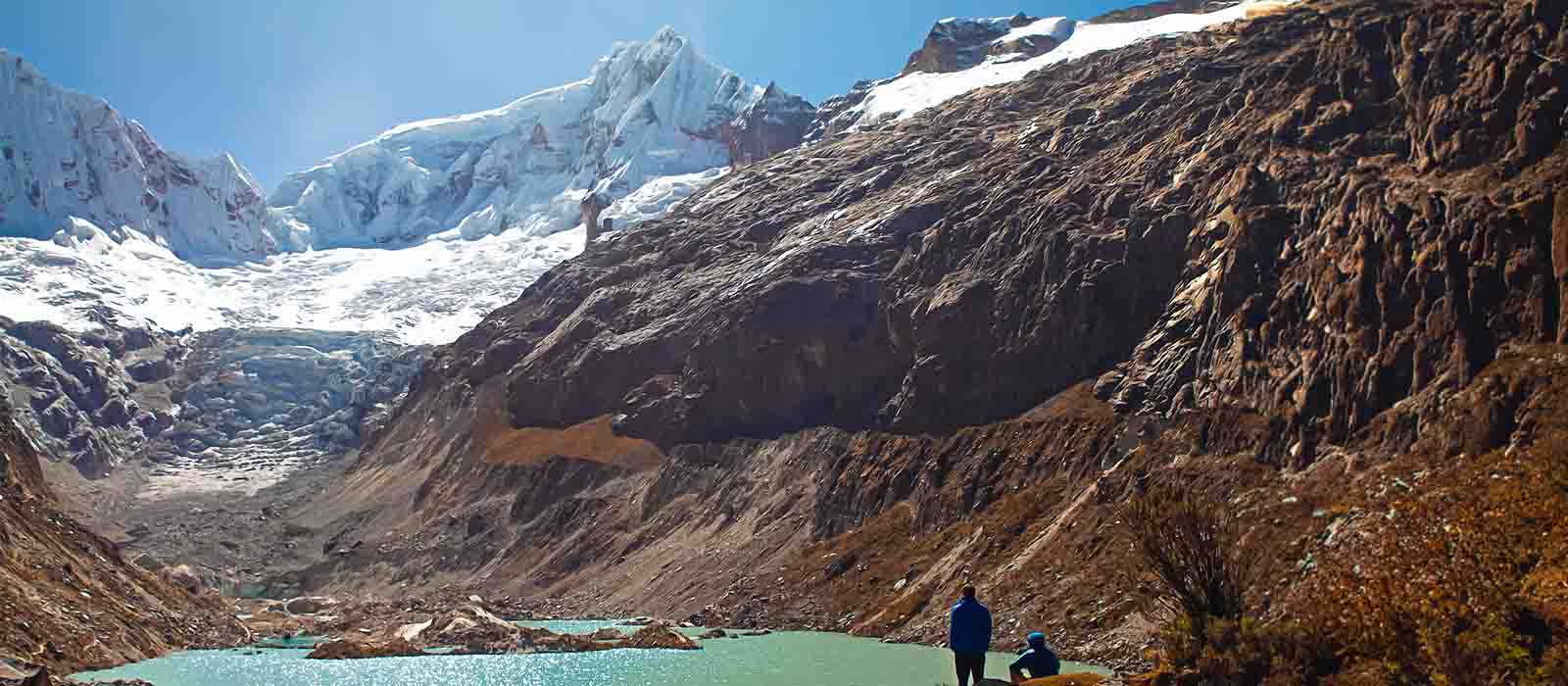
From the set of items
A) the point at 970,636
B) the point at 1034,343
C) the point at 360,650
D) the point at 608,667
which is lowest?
the point at 608,667

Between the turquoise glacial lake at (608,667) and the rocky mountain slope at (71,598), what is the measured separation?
167cm

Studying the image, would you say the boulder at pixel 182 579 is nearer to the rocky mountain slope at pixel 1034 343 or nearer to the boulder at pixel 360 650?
the boulder at pixel 360 650

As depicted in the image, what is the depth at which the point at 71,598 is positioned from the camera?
190ft

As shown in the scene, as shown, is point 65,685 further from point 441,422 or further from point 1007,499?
point 441,422

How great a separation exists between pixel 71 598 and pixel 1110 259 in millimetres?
66374

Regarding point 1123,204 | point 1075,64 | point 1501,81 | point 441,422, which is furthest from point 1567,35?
point 441,422

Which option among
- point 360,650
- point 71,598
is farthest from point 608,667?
point 71,598

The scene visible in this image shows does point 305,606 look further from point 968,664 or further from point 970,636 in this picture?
point 970,636

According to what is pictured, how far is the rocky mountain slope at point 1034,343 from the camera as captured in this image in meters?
62.2

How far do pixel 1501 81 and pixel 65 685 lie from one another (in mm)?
68133

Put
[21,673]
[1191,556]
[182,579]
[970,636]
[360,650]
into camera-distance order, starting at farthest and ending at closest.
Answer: [182,579] → [360,650] → [21,673] → [1191,556] → [970,636]

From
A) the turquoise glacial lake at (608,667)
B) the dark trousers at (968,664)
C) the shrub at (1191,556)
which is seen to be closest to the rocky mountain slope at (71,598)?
the turquoise glacial lake at (608,667)

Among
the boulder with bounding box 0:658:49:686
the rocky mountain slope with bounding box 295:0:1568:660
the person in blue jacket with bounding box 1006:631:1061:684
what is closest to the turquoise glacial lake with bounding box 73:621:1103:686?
the boulder with bounding box 0:658:49:686

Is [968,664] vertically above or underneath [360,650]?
underneath
